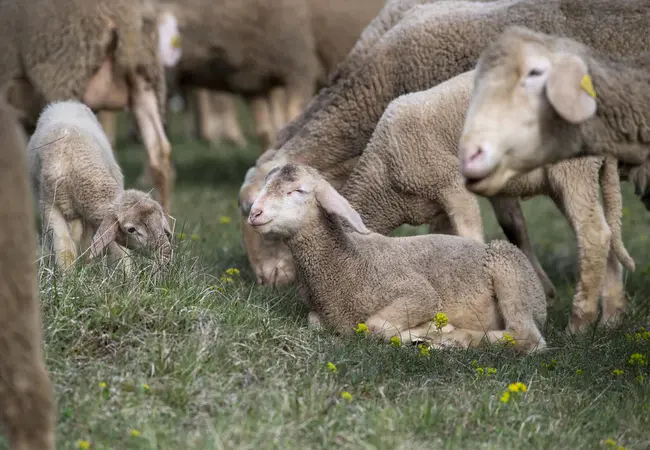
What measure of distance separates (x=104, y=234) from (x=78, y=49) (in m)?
2.77

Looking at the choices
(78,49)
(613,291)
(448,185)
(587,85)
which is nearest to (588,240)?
(613,291)

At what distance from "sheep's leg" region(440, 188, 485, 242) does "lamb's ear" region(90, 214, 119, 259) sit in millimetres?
→ 1824

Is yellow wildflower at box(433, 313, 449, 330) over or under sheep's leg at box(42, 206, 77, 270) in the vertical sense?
under

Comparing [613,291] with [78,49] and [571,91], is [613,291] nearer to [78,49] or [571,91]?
[571,91]

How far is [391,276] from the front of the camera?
5.61 meters

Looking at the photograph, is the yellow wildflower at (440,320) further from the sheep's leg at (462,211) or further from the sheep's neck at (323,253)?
the sheep's leg at (462,211)

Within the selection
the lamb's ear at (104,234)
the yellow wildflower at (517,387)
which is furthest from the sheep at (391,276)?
the yellow wildflower at (517,387)

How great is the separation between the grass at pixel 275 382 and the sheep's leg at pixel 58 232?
2.00 feet

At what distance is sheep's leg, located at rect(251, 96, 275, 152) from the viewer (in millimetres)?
12954

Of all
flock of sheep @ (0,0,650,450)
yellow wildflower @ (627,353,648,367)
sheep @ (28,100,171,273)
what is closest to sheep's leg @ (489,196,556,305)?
flock of sheep @ (0,0,650,450)

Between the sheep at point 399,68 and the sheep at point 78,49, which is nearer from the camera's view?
the sheep at point 399,68

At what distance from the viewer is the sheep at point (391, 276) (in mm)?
5512

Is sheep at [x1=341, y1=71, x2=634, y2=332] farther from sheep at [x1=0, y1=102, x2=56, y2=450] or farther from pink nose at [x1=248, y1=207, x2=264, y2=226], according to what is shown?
sheep at [x1=0, y1=102, x2=56, y2=450]

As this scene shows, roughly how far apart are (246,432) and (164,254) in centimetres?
170
